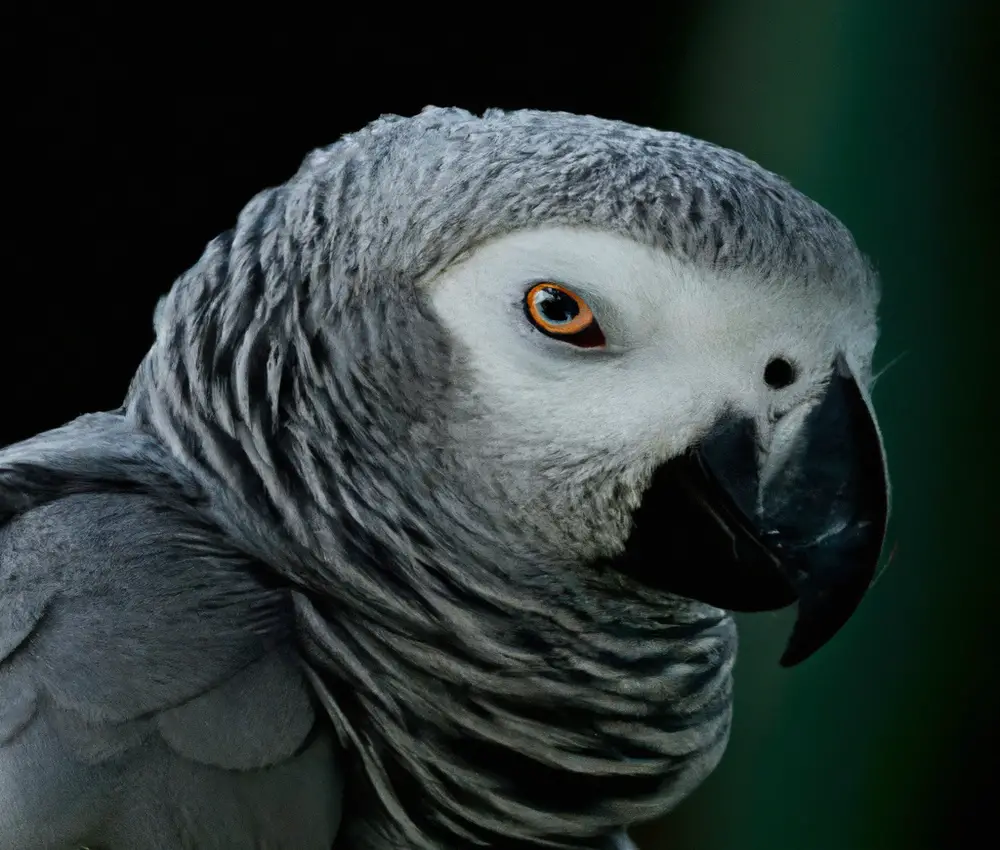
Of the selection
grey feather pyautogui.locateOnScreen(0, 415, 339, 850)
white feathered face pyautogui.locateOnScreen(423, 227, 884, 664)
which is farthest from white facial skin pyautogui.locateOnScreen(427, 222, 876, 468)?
grey feather pyautogui.locateOnScreen(0, 415, 339, 850)

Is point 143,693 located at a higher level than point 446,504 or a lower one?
lower

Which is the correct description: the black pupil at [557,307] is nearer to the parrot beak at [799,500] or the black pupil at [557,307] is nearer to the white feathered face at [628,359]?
the white feathered face at [628,359]

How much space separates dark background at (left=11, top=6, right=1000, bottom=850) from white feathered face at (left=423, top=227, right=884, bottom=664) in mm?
262

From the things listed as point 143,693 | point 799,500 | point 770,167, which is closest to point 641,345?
point 799,500

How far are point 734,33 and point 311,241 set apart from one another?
23.5 inches

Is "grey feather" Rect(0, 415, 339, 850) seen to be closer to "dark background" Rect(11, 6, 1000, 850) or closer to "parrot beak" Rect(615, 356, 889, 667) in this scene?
"parrot beak" Rect(615, 356, 889, 667)

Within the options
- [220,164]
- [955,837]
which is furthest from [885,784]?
[220,164]

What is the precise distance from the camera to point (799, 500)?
0.66m

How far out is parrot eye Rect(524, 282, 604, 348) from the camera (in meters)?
0.67

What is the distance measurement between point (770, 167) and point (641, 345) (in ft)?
1.71

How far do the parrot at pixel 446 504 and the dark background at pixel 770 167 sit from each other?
288mm

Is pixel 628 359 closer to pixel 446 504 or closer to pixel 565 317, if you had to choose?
pixel 565 317

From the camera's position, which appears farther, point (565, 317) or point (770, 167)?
point (770, 167)

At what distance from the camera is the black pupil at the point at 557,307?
67 cm
